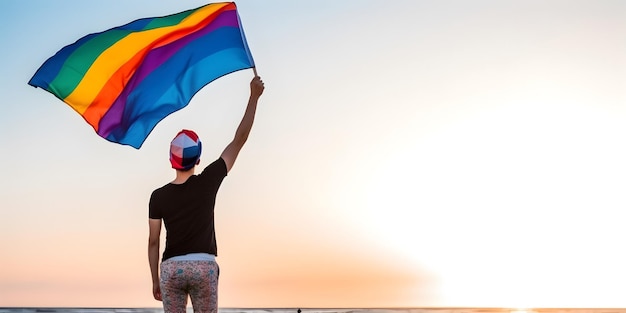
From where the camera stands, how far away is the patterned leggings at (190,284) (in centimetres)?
686

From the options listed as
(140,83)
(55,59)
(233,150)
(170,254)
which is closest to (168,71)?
(140,83)

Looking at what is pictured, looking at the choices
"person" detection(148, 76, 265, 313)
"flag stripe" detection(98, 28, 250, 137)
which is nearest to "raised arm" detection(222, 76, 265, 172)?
"person" detection(148, 76, 265, 313)

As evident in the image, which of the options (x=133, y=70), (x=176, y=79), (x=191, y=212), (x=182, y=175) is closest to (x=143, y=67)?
(x=133, y=70)

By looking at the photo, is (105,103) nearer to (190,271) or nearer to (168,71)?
(168,71)

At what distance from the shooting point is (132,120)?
31.5ft

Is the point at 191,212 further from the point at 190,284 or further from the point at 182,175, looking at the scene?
the point at 190,284

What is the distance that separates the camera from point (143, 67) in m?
10.1

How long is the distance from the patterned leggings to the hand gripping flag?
9.59ft

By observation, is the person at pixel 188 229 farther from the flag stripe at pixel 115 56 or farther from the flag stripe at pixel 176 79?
the flag stripe at pixel 115 56

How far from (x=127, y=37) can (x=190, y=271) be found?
447cm

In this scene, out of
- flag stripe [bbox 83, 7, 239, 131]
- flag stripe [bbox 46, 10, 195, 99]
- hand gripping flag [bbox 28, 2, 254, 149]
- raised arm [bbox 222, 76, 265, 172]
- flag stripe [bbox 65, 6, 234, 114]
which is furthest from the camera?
flag stripe [bbox 46, 10, 195, 99]

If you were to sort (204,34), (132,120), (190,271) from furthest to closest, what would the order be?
(204,34)
(132,120)
(190,271)

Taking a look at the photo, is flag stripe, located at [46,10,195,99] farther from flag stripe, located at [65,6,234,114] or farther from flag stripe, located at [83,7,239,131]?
flag stripe, located at [83,7,239,131]

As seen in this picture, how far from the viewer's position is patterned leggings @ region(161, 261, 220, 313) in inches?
270
